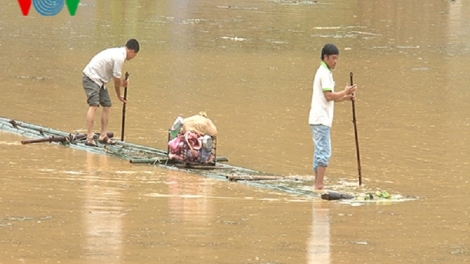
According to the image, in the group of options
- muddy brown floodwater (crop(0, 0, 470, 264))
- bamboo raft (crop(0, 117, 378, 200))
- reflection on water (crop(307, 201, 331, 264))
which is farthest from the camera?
bamboo raft (crop(0, 117, 378, 200))

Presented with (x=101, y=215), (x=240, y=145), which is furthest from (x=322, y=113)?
(x=240, y=145)

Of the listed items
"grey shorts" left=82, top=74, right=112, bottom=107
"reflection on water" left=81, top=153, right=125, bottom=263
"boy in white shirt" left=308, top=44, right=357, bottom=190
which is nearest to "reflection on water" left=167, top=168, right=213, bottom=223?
"reflection on water" left=81, top=153, right=125, bottom=263

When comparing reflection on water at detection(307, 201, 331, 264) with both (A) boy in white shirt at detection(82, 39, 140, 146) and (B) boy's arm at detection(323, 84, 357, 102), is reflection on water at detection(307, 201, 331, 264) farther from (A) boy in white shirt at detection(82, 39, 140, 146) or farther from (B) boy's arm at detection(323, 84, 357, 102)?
(A) boy in white shirt at detection(82, 39, 140, 146)

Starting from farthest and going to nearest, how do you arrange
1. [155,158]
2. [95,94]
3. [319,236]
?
[95,94]
[155,158]
[319,236]

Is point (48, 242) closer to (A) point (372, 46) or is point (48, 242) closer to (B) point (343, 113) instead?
(B) point (343, 113)

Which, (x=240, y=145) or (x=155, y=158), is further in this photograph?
(x=240, y=145)

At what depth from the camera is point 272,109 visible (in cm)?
1888

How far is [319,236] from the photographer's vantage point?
10.8 meters

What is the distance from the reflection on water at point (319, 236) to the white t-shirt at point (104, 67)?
405 centimetres

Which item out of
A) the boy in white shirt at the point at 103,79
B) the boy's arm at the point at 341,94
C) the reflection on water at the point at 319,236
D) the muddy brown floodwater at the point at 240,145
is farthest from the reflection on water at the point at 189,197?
the boy in white shirt at the point at 103,79

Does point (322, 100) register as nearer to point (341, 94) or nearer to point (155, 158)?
point (341, 94)

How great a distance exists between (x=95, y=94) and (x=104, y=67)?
0.34 meters

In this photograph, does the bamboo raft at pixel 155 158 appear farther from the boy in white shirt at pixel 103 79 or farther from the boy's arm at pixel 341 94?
the boy's arm at pixel 341 94

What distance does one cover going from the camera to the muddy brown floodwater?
10.4 metres
